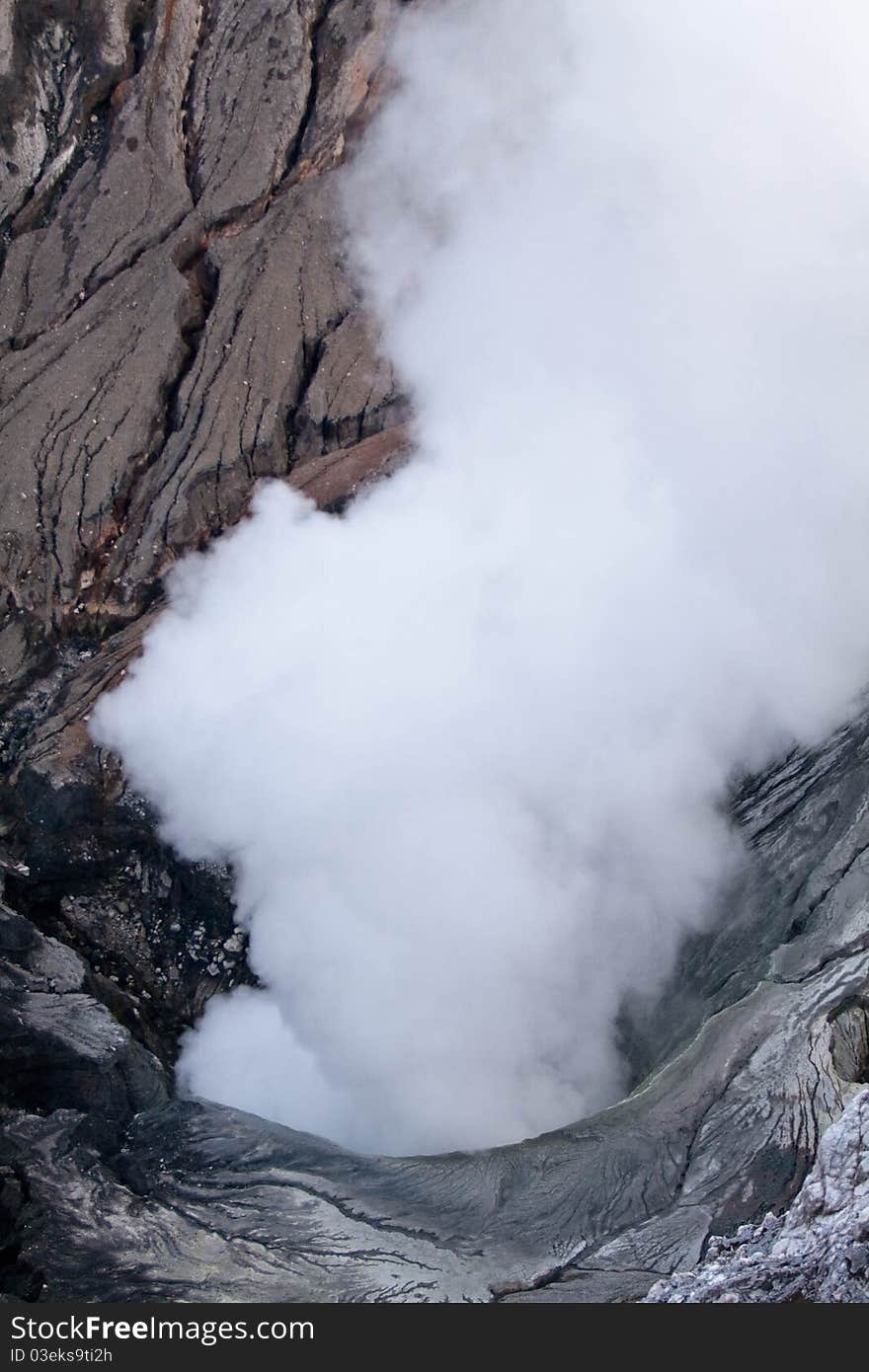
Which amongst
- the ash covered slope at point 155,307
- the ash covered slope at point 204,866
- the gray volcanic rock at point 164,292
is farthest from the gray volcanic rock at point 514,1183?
the gray volcanic rock at point 164,292

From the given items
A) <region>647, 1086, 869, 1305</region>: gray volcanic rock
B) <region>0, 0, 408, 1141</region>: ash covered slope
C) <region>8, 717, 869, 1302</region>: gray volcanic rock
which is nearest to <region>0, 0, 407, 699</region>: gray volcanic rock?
<region>0, 0, 408, 1141</region>: ash covered slope

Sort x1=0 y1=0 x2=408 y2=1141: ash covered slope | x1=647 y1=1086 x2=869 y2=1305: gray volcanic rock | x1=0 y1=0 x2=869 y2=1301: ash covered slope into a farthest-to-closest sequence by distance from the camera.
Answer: x1=0 y1=0 x2=408 y2=1141: ash covered slope
x1=0 y1=0 x2=869 y2=1301: ash covered slope
x1=647 y1=1086 x2=869 y2=1305: gray volcanic rock

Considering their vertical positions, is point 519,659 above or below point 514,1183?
Result: above

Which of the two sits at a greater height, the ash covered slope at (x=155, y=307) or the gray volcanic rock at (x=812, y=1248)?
the ash covered slope at (x=155, y=307)

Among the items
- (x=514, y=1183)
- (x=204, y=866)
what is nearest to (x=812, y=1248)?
(x=514, y=1183)

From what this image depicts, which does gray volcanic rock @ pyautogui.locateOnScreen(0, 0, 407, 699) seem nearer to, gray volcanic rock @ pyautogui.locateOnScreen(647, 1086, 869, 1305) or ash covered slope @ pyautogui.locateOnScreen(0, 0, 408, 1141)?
ash covered slope @ pyautogui.locateOnScreen(0, 0, 408, 1141)

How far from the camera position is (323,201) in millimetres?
9305

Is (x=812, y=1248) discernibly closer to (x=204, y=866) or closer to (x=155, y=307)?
(x=204, y=866)

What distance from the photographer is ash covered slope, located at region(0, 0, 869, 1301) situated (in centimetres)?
606

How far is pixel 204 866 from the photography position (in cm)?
835

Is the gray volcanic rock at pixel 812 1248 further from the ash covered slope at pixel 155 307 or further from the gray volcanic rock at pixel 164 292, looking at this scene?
the gray volcanic rock at pixel 164 292

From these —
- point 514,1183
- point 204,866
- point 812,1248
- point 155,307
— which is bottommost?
point 812,1248

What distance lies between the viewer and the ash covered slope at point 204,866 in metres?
6.06

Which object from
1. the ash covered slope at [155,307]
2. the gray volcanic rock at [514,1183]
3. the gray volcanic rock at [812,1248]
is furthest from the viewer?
the ash covered slope at [155,307]
